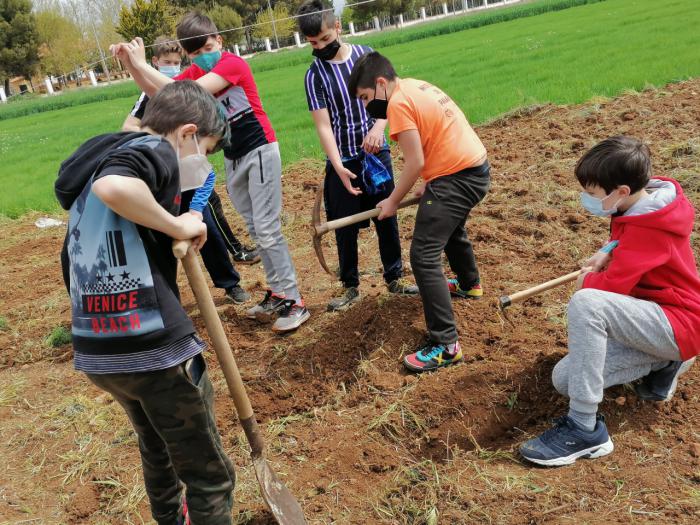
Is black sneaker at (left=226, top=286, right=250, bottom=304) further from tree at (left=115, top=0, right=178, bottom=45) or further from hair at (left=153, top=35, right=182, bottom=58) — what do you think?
tree at (left=115, top=0, right=178, bottom=45)

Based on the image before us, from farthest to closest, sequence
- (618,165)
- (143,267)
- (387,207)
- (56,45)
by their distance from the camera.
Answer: (56,45), (387,207), (618,165), (143,267)

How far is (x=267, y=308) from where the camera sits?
4.70 meters

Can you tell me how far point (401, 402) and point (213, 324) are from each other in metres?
1.32

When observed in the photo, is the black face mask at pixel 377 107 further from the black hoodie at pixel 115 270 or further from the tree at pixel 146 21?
the tree at pixel 146 21

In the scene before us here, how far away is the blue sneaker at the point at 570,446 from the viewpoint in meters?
2.59

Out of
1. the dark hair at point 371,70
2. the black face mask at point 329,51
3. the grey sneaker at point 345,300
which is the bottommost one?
the grey sneaker at point 345,300

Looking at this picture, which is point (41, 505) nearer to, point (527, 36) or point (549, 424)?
point (549, 424)

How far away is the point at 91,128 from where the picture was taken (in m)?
18.9

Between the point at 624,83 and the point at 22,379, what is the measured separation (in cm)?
942

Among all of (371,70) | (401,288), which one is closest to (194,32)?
(371,70)

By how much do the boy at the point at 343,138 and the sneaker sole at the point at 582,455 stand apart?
1.92 meters

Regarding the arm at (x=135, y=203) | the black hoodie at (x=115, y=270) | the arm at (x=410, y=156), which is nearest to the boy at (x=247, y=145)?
the arm at (x=410, y=156)

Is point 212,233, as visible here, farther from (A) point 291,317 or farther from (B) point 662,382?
(B) point 662,382

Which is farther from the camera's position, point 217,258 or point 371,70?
point 217,258
